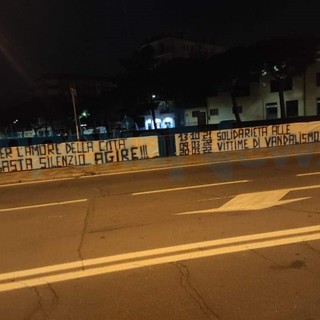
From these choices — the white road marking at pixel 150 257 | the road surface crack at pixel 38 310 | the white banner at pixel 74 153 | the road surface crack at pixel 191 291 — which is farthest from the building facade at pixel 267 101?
the road surface crack at pixel 38 310

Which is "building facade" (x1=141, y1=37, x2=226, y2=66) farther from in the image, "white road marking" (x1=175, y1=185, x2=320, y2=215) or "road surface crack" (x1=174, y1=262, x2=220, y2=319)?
"road surface crack" (x1=174, y1=262, x2=220, y2=319)

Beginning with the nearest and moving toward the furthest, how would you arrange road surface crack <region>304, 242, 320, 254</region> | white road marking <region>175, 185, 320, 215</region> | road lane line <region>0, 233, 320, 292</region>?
1. road lane line <region>0, 233, 320, 292</region>
2. road surface crack <region>304, 242, 320, 254</region>
3. white road marking <region>175, 185, 320, 215</region>

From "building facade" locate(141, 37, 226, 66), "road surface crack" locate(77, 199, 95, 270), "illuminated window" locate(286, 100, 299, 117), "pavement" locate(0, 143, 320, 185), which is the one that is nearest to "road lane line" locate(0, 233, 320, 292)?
"road surface crack" locate(77, 199, 95, 270)

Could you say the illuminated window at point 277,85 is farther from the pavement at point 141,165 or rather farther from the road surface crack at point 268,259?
the road surface crack at point 268,259

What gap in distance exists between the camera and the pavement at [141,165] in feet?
46.0

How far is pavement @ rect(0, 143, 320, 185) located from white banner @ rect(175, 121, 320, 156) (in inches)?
40.3

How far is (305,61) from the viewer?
45.0 m

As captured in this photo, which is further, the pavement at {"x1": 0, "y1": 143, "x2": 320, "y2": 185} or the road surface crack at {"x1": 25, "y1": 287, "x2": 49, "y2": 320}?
the pavement at {"x1": 0, "y1": 143, "x2": 320, "y2": 185}

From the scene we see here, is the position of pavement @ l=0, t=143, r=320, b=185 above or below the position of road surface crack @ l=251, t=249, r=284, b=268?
below

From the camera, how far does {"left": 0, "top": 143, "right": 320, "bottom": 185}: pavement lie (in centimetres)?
1402

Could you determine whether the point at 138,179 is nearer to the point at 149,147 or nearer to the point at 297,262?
the point at 149,147

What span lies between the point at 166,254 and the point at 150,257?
215 mm

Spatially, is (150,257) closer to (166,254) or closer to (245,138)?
(166,254)

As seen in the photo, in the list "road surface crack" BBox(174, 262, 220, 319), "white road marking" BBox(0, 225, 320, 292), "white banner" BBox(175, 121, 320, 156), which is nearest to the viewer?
"road surface crack" BBox(174, 262, 220, 319)
